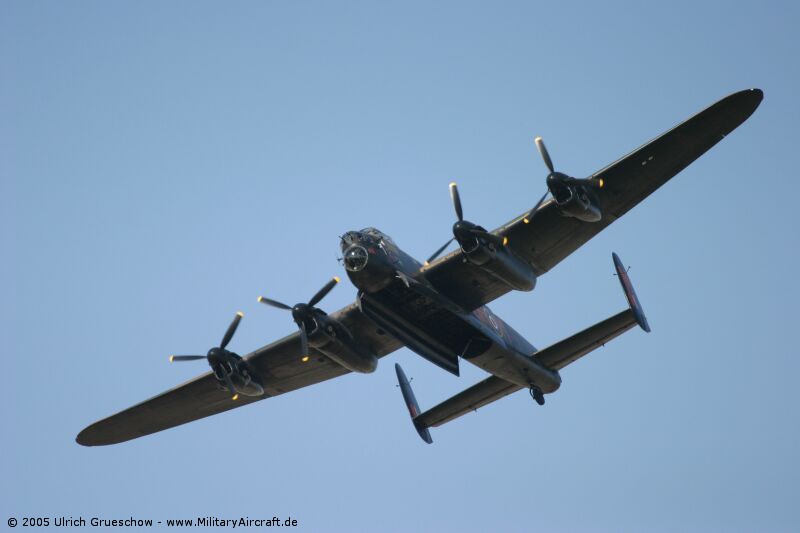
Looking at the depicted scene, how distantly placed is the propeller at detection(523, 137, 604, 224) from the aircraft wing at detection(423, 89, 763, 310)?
359 millimetres

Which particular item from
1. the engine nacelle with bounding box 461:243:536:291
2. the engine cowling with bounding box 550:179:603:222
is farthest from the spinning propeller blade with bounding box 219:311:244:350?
the engine cowling with bounding box 550:179:603:222

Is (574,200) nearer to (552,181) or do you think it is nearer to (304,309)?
(552,181)

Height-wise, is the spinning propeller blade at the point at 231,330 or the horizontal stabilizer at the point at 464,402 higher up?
the spinning propeller blade at the point at 231,330

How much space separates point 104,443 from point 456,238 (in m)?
19.5

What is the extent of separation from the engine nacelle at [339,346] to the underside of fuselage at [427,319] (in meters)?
2.52

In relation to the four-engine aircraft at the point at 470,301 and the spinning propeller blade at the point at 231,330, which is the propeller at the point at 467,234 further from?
the spinning propeller blade at the point at 231,330

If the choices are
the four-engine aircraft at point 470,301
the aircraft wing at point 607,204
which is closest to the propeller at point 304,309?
the four-engine aircraft at point 470,301

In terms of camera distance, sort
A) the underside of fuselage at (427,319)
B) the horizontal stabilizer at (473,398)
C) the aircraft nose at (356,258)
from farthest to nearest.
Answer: the horizontal stabilizer at (473,398) → the underside of fuselage at (427,319) → the aircraft nose at (356,258)

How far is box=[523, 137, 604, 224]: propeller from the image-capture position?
32000mm

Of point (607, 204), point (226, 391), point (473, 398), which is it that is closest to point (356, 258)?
point (607, 204)

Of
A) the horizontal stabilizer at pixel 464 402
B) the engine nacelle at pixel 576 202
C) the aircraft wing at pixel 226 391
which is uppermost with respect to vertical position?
the aircraft wing at pixel 226 391

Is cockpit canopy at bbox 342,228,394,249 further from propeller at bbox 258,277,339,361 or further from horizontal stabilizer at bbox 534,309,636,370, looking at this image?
horizontal stabilizer at bbox 534,309,636,370

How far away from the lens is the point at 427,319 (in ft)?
112

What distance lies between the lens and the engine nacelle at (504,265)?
1272 inches
